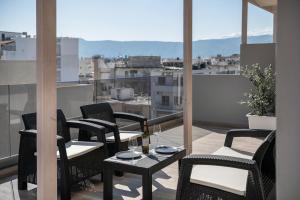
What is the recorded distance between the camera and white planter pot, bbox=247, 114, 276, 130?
6290mm

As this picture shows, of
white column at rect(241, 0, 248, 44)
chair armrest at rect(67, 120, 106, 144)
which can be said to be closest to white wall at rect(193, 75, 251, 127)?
white column at rect(241, 0, 248, 44)

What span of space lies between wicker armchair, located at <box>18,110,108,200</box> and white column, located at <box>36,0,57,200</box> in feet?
1.39

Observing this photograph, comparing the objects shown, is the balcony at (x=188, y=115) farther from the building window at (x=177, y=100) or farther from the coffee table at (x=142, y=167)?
the building window at (x=177, y=100)

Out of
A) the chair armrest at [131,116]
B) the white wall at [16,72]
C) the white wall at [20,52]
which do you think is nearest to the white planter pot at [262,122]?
the chair armrest at [131,116]

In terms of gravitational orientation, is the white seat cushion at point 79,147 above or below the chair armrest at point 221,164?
below

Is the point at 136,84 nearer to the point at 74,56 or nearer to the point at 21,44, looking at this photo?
the point at 74,56

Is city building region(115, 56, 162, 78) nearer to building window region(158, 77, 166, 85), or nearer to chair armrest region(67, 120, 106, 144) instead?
building window region(158, 77, 166, 85)

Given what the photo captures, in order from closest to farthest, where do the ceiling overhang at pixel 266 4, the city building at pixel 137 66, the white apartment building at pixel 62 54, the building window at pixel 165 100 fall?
the white apartment building at pixel 62 54
the city building at pixel 137 66
the building window at pixel 165 100
the ceiling overhang at pixel 266 4

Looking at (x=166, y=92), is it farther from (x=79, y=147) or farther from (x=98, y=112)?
(x=79, y=147)

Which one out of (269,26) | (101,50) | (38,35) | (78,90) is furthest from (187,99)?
(269,26)

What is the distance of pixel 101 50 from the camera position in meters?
6.12

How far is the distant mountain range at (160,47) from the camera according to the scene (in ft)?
19.8

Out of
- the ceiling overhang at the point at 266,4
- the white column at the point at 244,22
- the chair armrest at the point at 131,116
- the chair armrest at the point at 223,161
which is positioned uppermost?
the ceiling overhang at the point at 266,4

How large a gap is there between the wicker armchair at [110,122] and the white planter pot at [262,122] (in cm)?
267
